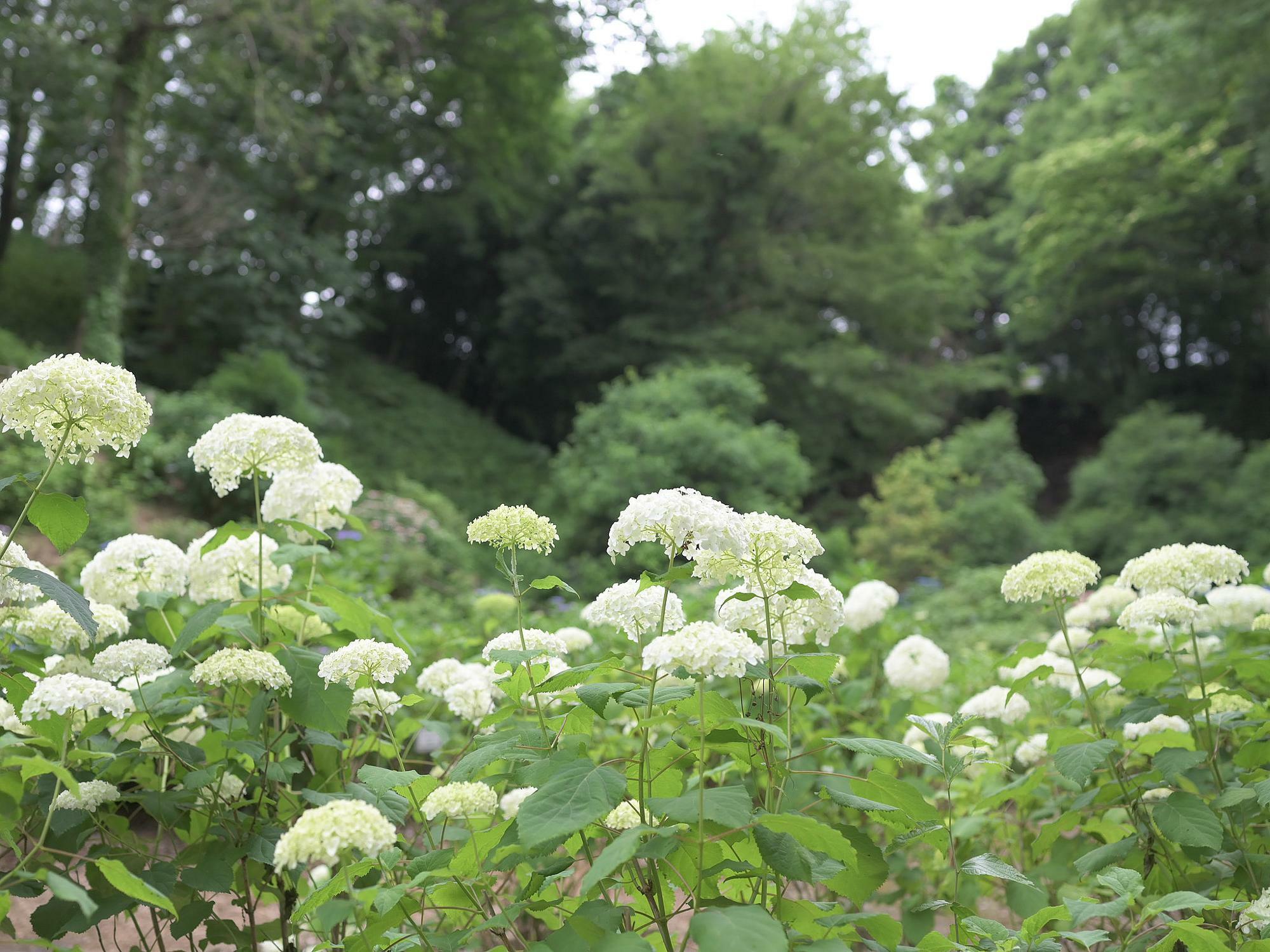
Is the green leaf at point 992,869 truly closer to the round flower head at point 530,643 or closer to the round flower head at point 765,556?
the round flower head at point 765,556

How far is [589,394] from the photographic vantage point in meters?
15.8

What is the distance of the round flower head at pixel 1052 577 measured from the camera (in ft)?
5.64

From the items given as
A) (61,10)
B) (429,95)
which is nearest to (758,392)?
(429,95)

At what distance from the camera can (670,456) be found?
9859mm

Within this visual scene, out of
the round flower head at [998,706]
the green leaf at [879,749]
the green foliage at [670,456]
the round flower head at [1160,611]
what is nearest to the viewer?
the green leaf at [879,749]

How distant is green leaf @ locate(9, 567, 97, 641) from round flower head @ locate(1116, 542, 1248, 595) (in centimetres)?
182

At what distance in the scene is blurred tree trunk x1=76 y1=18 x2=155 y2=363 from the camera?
9.66 m

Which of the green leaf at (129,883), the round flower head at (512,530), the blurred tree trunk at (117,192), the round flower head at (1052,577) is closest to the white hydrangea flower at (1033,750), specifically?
the round flower head at (1052,577)

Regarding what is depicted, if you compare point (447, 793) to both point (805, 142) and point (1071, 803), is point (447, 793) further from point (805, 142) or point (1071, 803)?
point (805, 142)

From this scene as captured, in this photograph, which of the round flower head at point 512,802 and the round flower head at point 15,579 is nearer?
the round flower head at point 15,579

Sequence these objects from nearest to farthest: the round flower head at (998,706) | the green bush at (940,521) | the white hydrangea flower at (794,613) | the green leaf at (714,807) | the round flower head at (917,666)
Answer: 1. the green leaf at (714,807)
2. the white hydrangea flower at (794,613)
3. the round flower head at (998,706)
4. the round flower head at (917,666)
5. the green bush at (940,521)

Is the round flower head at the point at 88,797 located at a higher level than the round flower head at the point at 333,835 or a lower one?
lower

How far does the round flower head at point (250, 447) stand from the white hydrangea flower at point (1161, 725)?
5.82 ft

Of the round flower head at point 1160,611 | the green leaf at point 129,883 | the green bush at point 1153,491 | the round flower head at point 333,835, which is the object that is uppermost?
the green bush at point 1153,491
